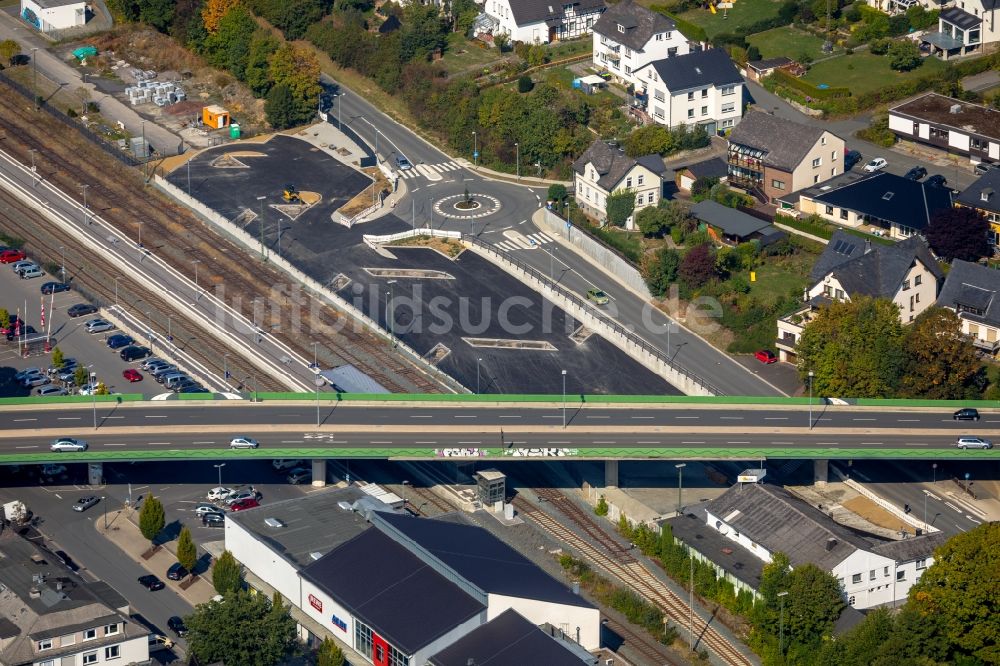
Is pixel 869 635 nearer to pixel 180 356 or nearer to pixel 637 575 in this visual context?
pixel 637 575

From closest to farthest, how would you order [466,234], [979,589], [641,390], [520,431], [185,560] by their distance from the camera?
[979,589]
[185,560]
[520,431]
[641,390]
[466,234]

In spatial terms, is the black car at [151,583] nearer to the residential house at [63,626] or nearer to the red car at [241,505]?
→ the residential house at [63,626]

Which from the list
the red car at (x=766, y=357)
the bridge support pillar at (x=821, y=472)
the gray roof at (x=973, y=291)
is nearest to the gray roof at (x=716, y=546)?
the bridge support pillar at (x=821, y=472)

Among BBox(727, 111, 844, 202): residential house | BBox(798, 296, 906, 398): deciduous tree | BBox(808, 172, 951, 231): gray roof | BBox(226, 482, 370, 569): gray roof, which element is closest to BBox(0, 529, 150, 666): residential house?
BBox(226, 482, 370, 569): gray roof

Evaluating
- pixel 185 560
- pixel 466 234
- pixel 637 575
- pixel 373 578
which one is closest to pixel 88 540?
pixel 185 560

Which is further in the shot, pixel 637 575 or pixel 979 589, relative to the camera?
pixel 637 575

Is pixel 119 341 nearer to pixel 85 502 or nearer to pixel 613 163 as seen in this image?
pixel 85 502
